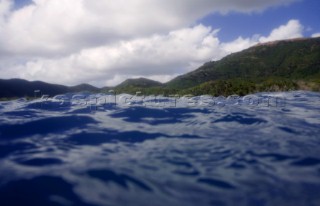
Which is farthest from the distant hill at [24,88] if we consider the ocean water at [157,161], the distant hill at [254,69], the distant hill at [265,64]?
the distant hill at [265,64]

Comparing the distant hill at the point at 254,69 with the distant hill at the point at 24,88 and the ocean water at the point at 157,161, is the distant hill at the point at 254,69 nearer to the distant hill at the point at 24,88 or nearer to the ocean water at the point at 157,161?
the distant hill at the point at 24,88

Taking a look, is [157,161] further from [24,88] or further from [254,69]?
[254,69]

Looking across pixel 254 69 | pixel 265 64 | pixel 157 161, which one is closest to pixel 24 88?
pixel 157 161

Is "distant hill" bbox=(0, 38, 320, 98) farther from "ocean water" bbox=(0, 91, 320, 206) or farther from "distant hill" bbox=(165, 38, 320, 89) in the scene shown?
"ocean water" bbox=(0, 91, 320, 206)

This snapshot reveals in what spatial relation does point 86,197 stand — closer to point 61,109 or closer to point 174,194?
point 174,194

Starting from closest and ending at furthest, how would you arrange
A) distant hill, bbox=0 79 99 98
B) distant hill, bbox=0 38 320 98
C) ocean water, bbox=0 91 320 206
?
ocean water, bbox=0 91 320 206
distant hill, bbox=0 79 99 98
distant hill, bbox=0 38 320 98

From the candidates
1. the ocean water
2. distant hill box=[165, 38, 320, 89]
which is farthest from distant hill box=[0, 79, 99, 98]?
distant hill box=[165, 38, 320, 89]
